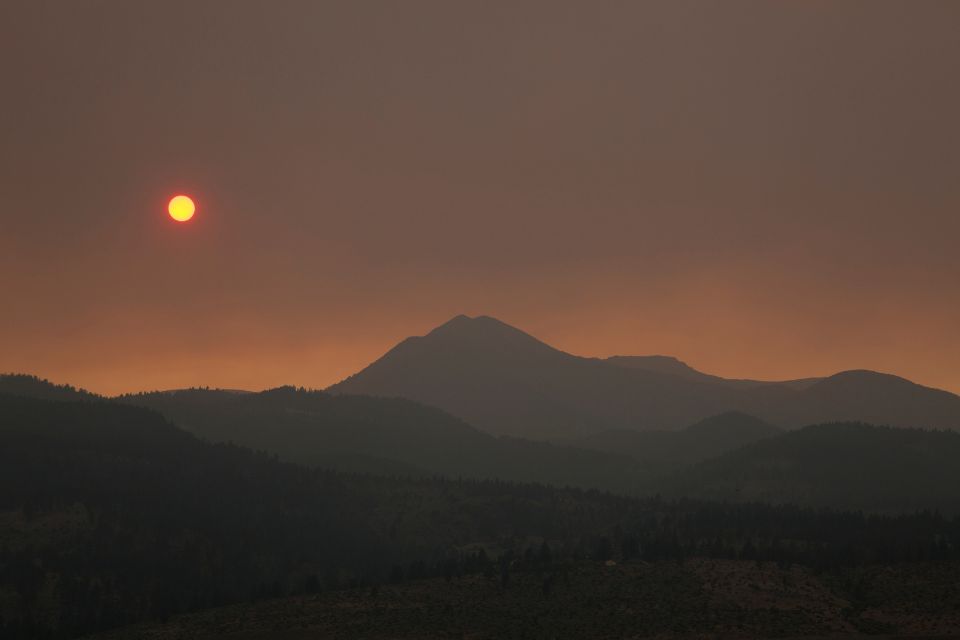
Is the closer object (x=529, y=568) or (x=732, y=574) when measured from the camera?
(x=732, y=574)

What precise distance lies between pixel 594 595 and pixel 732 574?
23.6 meters

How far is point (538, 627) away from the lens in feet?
464

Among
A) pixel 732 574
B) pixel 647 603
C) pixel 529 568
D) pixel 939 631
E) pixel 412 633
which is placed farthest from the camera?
pixel 529 568

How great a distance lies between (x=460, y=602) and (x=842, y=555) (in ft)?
232

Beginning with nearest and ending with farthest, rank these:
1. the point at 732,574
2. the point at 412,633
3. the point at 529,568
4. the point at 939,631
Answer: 1. the point at 939,631
2. the point at 412,633
3. the point at 732,574
4. the point at 529,568

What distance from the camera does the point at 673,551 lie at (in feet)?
609

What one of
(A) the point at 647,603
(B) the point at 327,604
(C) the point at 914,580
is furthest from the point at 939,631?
(B) the point at 327,604

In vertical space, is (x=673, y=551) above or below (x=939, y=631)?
above

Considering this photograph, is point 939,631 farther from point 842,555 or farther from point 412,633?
point 412,633

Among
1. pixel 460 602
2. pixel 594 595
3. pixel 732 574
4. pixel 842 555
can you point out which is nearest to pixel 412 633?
pixel 460 602

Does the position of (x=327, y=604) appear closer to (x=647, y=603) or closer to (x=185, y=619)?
(x=185, y=619)

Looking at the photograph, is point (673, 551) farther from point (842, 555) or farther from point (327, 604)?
point (327, 604)

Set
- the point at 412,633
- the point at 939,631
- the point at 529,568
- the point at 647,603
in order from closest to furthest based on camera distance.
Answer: the point at 939,631
the point at 412,633
the point at 647,603
the point at 529,568

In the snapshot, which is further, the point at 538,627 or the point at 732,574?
the point at 732,574
